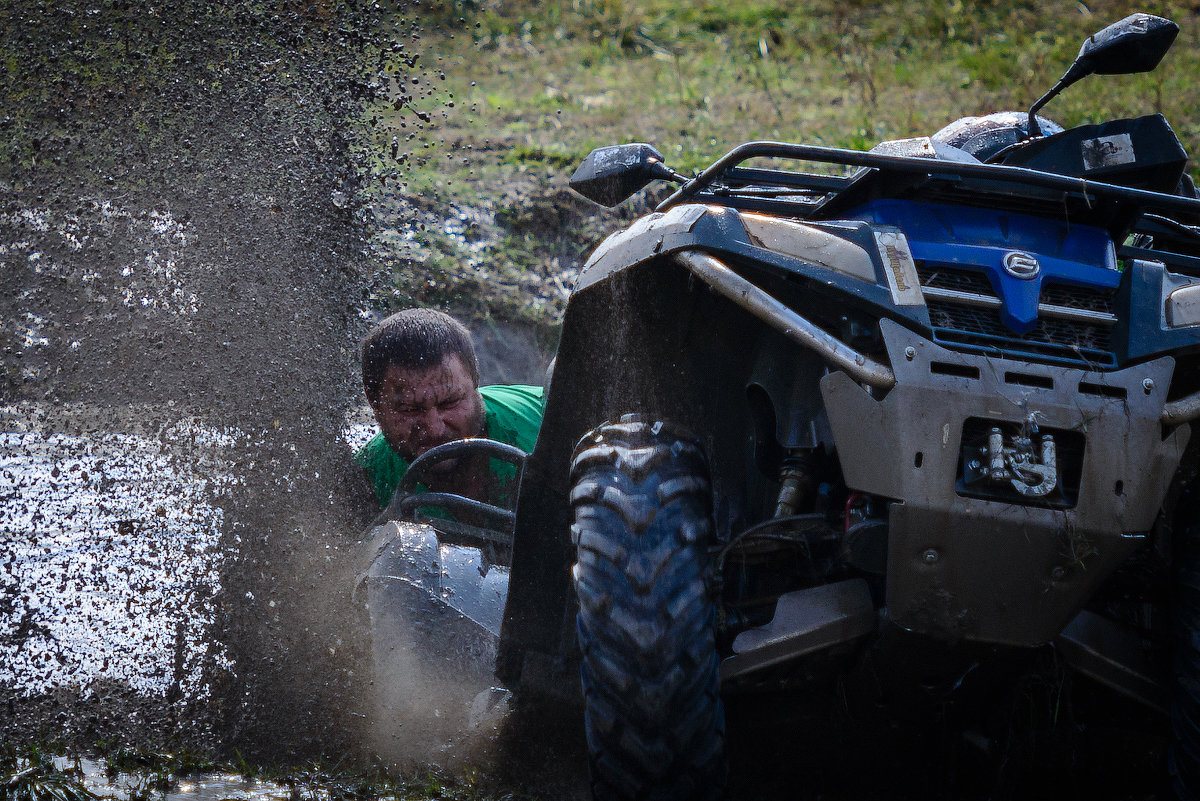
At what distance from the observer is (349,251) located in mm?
5133

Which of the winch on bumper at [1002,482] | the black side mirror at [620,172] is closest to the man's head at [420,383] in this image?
the black side mirror at [620,172]

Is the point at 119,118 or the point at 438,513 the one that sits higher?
the point at 119,118

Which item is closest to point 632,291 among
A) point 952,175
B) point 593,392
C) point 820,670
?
point 593,392

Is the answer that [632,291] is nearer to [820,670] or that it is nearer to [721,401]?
[721,401]

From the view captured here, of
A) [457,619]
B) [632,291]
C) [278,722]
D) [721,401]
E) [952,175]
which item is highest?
[952,175]

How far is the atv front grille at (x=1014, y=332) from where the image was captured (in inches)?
84.4

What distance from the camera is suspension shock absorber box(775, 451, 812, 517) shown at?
2.39 metres

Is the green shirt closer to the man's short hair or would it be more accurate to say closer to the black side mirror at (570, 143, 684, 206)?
the man's short hair

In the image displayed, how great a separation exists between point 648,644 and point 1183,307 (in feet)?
4.14

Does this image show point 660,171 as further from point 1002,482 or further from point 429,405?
point 429,405

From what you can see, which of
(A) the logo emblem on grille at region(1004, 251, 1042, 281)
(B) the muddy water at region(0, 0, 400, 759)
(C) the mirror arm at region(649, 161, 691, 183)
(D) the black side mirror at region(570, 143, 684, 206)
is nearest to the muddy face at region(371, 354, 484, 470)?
(B) the muddy water at region(0, 0, 400, 759)

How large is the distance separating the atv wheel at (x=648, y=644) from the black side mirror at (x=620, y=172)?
1.04 metres

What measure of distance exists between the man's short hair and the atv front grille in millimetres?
2530

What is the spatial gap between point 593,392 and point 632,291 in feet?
0.85
